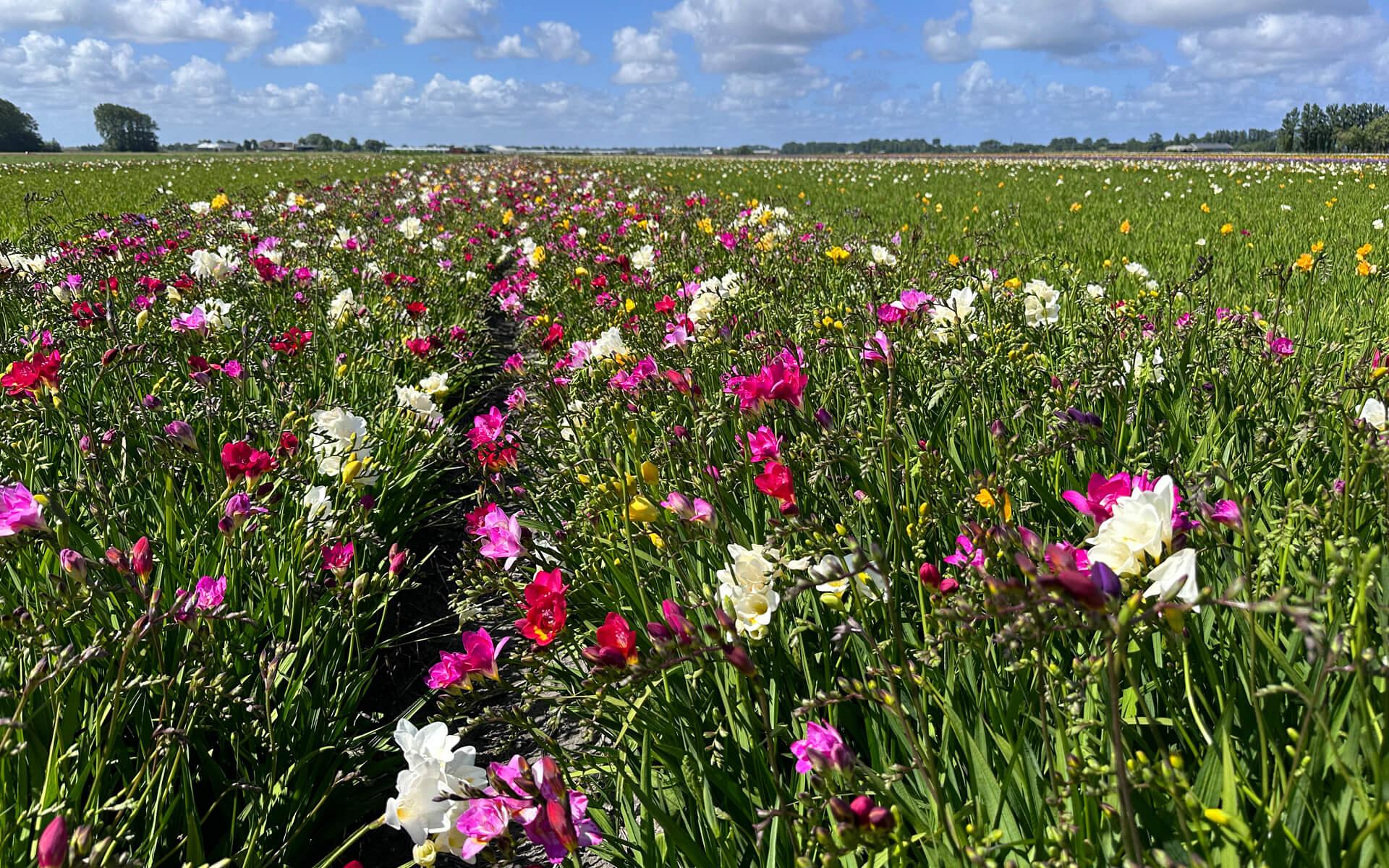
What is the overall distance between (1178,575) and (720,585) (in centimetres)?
95

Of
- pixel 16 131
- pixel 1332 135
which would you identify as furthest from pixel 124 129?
pixel 1332 135

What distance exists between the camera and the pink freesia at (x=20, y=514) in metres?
1.69

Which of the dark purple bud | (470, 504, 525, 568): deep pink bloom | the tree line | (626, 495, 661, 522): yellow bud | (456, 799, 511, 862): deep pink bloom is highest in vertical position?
the tree line

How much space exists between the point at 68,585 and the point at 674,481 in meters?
1.41

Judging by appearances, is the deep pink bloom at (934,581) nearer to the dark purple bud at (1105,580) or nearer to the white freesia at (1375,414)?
the dark purple bud at (1105,580)

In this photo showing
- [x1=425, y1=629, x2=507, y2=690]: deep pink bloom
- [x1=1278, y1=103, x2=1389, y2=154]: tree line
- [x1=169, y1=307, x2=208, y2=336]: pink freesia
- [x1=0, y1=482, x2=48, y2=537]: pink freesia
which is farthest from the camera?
[x1=1278, y1=103, x2=1389, y2=154]: tree line

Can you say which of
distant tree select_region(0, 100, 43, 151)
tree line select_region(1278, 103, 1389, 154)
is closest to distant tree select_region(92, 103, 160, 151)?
distant tree select_region(0, 100, 43, 151)

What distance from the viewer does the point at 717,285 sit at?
3.54 metres

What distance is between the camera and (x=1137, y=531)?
3.82 feet

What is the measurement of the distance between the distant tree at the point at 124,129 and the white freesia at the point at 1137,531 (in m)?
116

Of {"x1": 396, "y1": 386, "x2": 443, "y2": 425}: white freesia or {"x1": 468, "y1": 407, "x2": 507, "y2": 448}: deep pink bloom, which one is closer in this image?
{"x1": 468, "y1": 407, "x2": 507, "y2": 448}: deep pink bloom

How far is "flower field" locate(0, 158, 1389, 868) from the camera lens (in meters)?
1.16

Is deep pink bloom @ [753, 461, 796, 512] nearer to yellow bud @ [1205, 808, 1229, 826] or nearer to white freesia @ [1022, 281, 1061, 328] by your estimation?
yellow bud @ [1205, 808, 1229, 826]

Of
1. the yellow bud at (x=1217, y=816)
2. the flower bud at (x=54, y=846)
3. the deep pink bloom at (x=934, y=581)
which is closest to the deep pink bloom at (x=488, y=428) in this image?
the deep pink bloom at (x=934, y=581)
